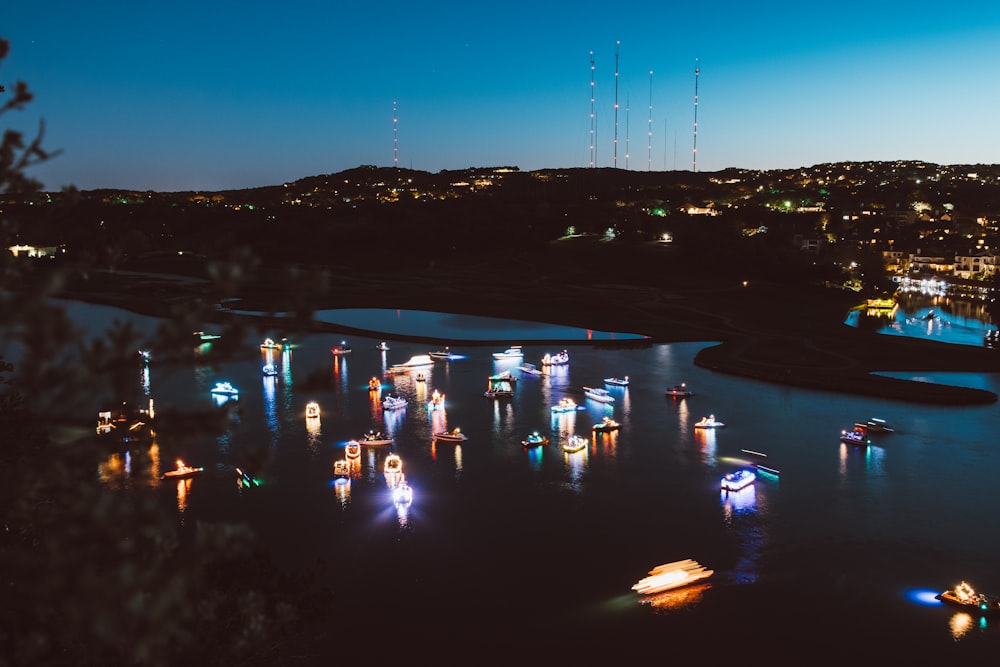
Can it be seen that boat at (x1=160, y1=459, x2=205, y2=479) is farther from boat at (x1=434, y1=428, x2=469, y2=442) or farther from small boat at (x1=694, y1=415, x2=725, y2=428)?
small boat at (x1=694, y1=415, x2=725, y2=428)

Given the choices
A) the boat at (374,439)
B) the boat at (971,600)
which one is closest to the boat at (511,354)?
the boat at (374,439)

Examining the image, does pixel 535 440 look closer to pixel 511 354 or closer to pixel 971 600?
pixel 971 600

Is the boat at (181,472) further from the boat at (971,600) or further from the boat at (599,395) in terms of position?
the boat at (971,600)

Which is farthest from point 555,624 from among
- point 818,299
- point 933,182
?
point 933,182

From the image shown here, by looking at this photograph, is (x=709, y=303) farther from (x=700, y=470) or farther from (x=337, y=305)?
(x=700, y=470)

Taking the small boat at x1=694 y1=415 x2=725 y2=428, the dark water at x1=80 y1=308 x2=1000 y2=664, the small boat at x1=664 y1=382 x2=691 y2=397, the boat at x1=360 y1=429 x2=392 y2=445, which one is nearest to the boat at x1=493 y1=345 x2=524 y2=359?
the dark water at x1=80 y1=308 x2=1000 y2=664

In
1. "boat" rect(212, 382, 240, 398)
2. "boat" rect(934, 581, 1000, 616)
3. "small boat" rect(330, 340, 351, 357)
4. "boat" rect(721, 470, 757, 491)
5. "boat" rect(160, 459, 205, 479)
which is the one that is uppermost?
A: "small boat" rect(330, 340, 351, 357)
